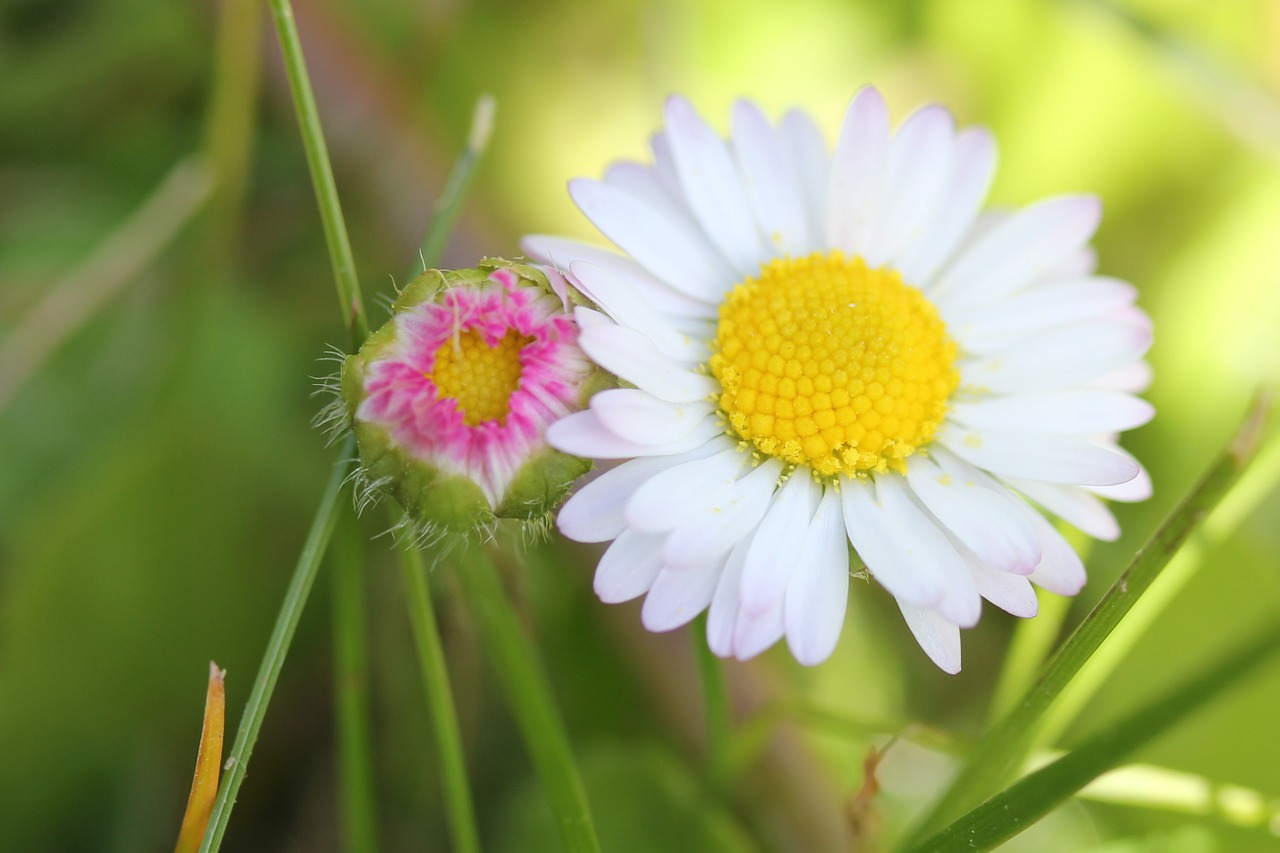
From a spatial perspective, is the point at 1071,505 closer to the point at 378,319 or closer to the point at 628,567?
the point at 628,567

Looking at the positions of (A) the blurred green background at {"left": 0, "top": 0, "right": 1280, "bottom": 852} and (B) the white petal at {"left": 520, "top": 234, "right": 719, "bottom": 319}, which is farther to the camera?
(A) the blurred green background at {"left": 0, "top": 0, "right": 1280, "bottom": 852}

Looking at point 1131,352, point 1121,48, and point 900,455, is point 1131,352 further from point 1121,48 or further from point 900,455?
point 1121,48

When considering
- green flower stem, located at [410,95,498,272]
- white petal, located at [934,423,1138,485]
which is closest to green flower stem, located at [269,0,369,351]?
green flower stem, located at [410,95,498,272]

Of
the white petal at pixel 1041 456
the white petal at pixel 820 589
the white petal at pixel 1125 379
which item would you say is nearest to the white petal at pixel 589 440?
the white petal at pixel 820 589

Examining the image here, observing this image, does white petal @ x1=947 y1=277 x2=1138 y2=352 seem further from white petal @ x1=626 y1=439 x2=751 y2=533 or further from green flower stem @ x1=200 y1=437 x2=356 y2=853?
green flower stem @ x1=200 y1=437 x2=356 y2=853

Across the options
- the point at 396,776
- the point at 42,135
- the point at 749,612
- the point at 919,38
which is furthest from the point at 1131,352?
the point at 42,135

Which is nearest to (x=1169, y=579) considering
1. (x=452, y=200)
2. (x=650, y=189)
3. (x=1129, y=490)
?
(x=1129, y=490)

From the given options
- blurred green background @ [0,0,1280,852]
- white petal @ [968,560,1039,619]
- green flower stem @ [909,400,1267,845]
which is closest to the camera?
green flower stem @ [909,400,1267,845]
